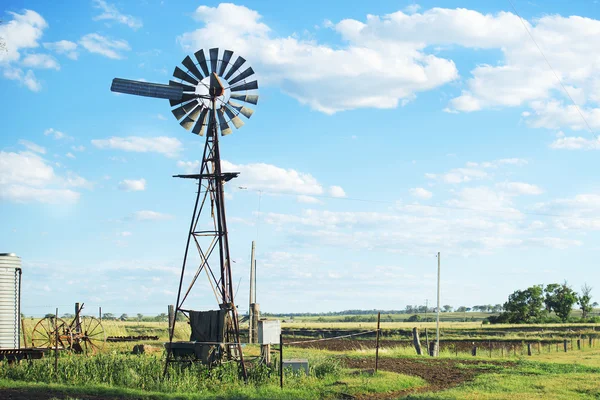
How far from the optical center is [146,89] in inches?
822

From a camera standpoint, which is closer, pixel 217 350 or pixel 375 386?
pixel 375 386

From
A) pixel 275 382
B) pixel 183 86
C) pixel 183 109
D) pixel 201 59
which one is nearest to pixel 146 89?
pixel 183 86

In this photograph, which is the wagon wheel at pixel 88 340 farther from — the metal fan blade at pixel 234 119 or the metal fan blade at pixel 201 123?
the metal fan blade at pixel 234 119

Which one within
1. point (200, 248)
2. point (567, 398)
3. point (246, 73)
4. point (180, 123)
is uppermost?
point (246, 73)

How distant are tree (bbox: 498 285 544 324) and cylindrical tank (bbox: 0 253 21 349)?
75562 millimetres

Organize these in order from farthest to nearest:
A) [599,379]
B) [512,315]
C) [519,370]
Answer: [512,315], [519,370], [599,379]

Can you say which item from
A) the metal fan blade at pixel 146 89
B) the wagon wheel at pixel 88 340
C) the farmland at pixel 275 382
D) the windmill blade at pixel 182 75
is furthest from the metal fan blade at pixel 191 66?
the wagon wheel at pixel 88 340

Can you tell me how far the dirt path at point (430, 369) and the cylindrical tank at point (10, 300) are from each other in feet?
40.4

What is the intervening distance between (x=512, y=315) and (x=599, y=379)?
231ft

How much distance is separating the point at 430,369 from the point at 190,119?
12631 millimetres

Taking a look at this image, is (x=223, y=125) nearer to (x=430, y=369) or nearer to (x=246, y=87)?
(x=246, y=87)

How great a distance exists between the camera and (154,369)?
63.6 ft

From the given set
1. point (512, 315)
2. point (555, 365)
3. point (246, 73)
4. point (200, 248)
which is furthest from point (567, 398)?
point (512, 315)

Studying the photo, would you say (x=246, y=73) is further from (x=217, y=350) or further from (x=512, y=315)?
(x=512, y=315)
